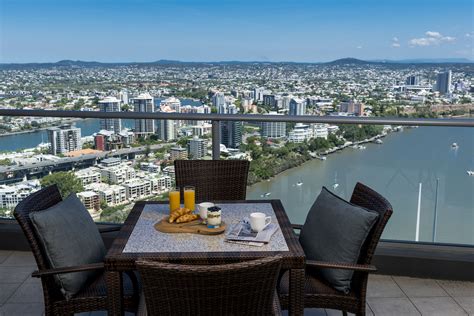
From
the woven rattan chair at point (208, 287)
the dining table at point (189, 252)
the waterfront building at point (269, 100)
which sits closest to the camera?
the woven rattan chair at point (208, 287)

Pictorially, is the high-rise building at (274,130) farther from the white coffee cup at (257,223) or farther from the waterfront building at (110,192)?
the white coffee cup at (257,223)

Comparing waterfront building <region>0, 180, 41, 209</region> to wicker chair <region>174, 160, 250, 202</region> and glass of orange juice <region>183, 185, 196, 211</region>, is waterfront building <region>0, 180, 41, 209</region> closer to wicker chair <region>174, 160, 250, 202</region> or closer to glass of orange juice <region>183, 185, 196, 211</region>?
wicker chair <region>174, 160, 250, 202</region>

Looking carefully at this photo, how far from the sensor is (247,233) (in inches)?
96.3

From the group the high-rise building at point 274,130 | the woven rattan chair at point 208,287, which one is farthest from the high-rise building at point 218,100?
the woven rattan chair at point 208,287

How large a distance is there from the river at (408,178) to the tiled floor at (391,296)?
379 mm

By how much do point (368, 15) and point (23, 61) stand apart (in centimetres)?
728

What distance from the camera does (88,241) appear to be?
2.60m

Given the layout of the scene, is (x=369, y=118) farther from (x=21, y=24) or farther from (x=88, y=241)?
(x=21, y=24)

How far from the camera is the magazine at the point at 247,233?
2.37 meters

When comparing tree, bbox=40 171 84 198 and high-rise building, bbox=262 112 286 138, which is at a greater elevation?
high-rise building, bbox=262 112 286 138

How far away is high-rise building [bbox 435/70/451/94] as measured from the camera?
16.8ft

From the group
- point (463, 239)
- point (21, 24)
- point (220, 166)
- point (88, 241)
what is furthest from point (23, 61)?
point (463, 239)

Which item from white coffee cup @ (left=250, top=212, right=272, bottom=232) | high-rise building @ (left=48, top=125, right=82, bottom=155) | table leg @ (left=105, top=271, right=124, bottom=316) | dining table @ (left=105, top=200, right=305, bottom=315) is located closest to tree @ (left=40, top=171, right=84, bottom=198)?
high-rise building @ (left=48, top=125, right=82, bottom=155)

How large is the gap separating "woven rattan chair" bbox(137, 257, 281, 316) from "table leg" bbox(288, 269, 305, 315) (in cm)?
40
